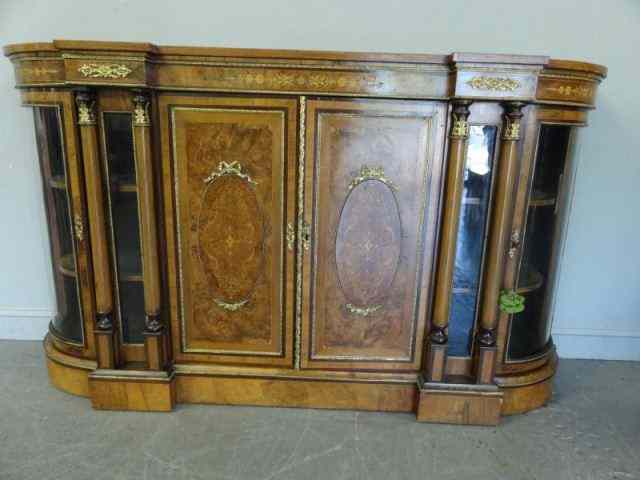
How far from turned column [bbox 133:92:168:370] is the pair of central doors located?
0.21 ft

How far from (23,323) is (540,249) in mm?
2733

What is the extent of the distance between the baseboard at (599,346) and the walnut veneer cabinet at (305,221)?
56 centimetres

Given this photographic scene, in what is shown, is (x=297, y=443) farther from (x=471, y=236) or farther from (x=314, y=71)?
(x=314, y=71)

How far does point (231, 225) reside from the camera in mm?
1856

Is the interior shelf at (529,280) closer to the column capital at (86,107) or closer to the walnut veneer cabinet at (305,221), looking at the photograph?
the walnut veneer cabinet at (305,221)

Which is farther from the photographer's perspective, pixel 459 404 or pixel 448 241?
pixel 459 404

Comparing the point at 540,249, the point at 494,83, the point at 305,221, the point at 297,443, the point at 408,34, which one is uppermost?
the point at 408,34

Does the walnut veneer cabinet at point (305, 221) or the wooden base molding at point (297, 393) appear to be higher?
the walnut veneer cabinet at point (305, 221)

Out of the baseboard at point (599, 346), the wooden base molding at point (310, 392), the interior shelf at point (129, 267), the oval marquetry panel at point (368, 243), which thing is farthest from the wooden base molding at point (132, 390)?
the baseboard at point (599, 346)

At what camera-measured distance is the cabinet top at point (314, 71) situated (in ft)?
5.31

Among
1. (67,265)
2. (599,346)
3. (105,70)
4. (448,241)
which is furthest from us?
(599,346)

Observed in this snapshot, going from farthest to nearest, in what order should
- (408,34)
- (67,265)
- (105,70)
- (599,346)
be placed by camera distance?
(599,346) < (408,34) < (67,265) < (105,70)

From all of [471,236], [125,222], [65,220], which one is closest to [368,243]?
[471,236]

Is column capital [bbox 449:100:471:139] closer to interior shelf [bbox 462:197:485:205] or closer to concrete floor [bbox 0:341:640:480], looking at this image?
interior shelf [bbox 462:197:485:205]
